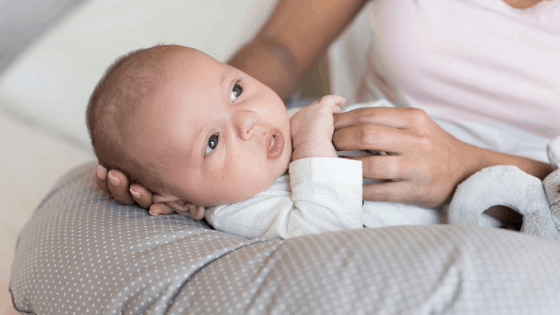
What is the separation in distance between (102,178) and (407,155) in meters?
0.65

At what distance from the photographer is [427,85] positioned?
1.06m

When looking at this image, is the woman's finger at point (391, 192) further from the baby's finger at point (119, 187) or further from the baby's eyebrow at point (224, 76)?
the baby's finger at point (119, 187)

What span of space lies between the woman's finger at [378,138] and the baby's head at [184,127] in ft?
0.51

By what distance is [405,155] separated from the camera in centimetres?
86

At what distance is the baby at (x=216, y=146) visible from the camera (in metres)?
0.83

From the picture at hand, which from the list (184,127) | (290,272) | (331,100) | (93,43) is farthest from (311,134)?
(93,43)

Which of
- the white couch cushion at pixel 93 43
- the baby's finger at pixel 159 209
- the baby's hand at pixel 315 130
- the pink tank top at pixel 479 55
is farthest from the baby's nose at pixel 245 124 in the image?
the white couch cushion at pixel 93 43

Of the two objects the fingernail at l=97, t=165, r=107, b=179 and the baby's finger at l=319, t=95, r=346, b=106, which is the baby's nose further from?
the fingernail at l=97, t=165, r=107, b=179

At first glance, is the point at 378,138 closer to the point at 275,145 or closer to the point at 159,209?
the point at 275,145

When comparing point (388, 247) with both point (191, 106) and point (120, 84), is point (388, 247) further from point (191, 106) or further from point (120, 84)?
point (120, 84)

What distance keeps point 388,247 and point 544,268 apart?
20cm

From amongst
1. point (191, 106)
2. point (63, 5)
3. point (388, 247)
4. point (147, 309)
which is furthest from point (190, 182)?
point (63, 5)

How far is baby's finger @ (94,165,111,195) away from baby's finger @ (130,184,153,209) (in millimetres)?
77

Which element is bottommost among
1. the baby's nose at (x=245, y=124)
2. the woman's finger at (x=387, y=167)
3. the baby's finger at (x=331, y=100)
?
the woman's finger at (x=387, y=167)
